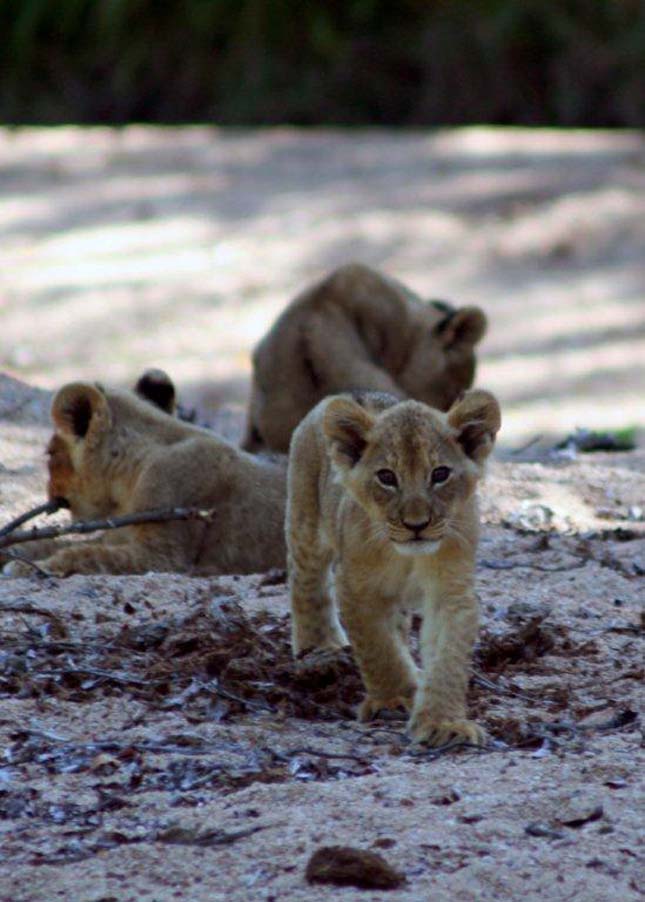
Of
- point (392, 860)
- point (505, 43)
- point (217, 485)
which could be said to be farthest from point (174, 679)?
point (505, 43)

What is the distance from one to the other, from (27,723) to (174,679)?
515 millimetres

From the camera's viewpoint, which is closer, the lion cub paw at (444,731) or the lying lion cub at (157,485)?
the lion cub paw at (444,731)

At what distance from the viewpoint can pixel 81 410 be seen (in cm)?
739

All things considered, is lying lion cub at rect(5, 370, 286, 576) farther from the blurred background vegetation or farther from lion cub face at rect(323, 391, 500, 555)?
the blurred background vegetation

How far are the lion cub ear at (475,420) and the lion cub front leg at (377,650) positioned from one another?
0.45 metres

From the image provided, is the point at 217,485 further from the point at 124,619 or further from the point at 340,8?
the point at 340,8

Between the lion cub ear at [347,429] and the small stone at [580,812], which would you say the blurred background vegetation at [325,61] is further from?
the small stone at [580,812]

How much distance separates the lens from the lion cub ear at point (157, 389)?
25.7ft

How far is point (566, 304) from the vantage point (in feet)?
51.8

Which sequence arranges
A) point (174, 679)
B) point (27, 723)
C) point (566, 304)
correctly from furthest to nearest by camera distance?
point (566, 304) → point (174, 679) → point (27, 723)

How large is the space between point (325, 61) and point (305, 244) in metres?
5.94

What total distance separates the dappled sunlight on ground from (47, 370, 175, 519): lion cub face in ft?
16.7

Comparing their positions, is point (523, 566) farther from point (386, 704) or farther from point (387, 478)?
point (387, 478)

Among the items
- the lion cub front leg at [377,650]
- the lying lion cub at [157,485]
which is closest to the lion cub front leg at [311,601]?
the lion cub front leg at [377,650]
